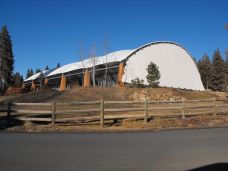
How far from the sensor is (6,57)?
6756cm

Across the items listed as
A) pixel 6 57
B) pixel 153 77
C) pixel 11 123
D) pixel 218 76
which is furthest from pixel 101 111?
pixel 218 76

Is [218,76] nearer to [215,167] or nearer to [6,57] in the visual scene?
[6,57]

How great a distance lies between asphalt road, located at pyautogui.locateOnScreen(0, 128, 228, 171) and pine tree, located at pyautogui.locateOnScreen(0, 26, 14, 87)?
5997 cm

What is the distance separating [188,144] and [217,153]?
164 cm

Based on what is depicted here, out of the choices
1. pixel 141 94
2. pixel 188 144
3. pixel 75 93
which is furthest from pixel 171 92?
pixel 188 144

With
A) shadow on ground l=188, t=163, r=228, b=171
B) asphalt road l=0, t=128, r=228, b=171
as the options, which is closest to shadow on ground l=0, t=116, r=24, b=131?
asphalt road l=0, t=128, r=228, b=171

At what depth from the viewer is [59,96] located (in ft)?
124

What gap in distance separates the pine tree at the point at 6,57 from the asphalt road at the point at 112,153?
59968 mm

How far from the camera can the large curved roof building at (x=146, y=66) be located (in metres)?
53.5

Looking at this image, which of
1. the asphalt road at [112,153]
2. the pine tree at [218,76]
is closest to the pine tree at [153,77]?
the asphalt road at [112,153]

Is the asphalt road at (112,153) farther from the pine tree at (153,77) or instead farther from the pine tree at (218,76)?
the pine tree at (218,76)

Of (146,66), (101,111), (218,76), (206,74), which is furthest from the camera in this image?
(206,74)

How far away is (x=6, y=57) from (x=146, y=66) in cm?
3128

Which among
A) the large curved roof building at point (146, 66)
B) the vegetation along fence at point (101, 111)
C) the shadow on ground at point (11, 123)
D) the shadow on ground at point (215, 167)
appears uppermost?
the large curved roof building at point (146, 66)
